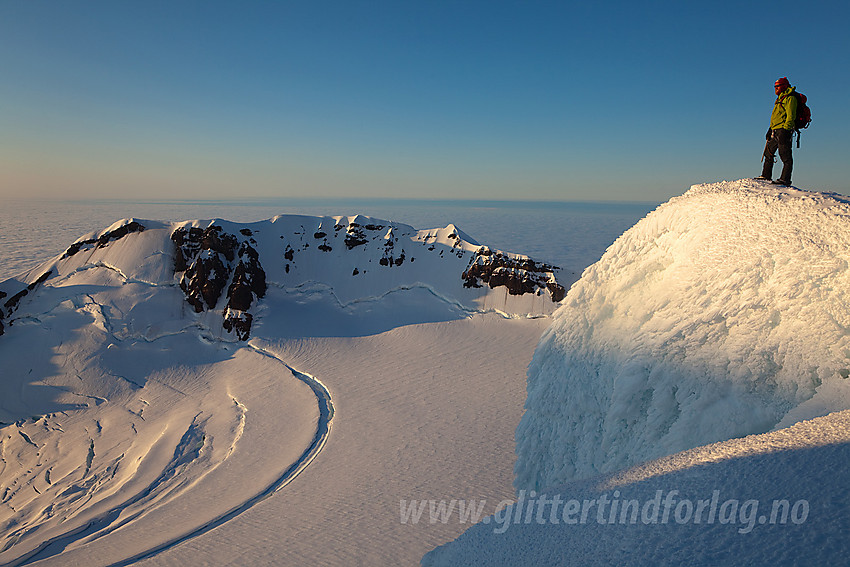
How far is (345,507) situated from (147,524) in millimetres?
5348

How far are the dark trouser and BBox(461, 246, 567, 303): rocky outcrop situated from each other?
688 inches

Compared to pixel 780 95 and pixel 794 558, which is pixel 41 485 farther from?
pixel 780 95

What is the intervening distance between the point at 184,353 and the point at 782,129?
24.9 metres

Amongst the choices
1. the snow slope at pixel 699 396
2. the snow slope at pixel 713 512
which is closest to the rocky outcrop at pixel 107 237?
the snow slope at pixel 699 396

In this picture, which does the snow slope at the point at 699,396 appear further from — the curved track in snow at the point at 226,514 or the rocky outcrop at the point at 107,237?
the rocky outcrop at the point at 107,237

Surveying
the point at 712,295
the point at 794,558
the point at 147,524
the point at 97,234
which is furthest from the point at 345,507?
the point at 97,234

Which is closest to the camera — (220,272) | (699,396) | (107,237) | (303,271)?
(699,396)

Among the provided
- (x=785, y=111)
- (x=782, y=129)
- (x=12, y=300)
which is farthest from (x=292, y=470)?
(x=12, y=300)

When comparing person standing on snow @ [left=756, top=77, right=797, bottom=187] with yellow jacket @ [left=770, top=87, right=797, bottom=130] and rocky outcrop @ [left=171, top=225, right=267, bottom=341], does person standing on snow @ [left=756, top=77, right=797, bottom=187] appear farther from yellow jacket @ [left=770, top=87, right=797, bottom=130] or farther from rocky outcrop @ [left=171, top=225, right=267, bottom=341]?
rocky outcrop @ [left=171, top=225, right=267, bottom=341]

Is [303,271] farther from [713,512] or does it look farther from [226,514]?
[713,512]

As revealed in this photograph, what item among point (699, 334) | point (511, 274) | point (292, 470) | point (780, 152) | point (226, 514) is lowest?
point (226, 514)

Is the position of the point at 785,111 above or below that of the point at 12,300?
above

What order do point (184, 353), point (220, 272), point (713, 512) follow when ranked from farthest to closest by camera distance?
point (220, 272), point (184, 353), point (713, 512)

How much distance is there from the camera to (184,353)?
22.0 m
